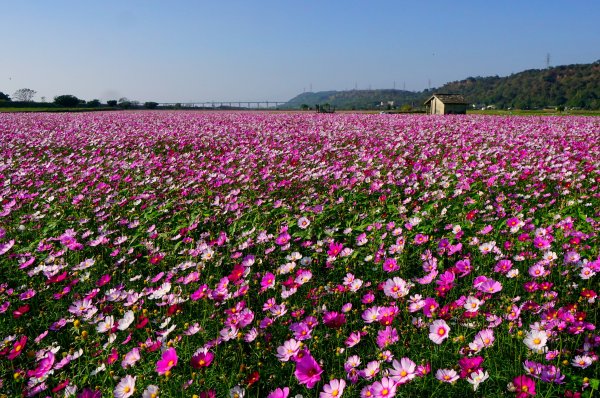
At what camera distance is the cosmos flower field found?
5.00 ft

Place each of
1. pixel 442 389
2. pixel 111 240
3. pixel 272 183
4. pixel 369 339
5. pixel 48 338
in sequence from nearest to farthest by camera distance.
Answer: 1. pixel 442 389
2. pixel 369 339
3. pixel 48 338
4. pixel 111 240
5. pixel 272 183

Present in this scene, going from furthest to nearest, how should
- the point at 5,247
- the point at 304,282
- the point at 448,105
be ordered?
the point at 448,105 < the point at 5,247 < the point at 304,282

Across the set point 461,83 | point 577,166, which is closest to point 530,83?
point 461,83

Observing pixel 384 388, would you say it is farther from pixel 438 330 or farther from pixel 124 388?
pixel 124 388

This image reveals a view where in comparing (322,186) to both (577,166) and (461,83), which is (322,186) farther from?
(461,83)

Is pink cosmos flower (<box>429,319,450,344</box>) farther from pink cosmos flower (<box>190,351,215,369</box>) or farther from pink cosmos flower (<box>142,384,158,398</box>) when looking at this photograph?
pink cosmos flower (<box>142,384,158,398</box>)

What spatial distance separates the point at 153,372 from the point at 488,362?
1348 mm

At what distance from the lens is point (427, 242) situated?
2777 mm

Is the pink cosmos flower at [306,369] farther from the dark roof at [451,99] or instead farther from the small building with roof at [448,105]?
the dark roof at [451,99]

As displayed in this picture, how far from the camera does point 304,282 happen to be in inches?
86.4

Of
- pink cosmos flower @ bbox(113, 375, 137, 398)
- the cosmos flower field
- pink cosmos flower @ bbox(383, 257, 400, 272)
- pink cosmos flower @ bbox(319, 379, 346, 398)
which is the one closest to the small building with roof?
the cosmos flower field

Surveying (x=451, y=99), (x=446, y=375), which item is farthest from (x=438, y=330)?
(x=451, y=99)

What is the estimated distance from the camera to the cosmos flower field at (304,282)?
5.00ft

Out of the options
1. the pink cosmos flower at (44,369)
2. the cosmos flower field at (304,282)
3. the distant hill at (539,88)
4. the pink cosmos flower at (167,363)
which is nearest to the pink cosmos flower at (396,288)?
the cosmos flower field at (304,282)
